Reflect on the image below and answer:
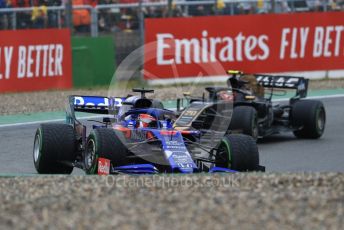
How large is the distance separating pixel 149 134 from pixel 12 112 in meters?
7.41

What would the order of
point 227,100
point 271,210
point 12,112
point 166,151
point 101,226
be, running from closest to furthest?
point 101,226, point 271,210, point 166,151, point 227,100, point 12,112

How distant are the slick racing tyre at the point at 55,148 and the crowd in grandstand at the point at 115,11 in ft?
31.7

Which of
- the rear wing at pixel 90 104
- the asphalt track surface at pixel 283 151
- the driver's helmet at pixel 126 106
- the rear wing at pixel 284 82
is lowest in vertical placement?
the asphalt track surface at pixel 283 151

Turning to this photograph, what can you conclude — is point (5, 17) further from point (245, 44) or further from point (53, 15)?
point (245, 44)

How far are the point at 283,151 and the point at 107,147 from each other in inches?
171

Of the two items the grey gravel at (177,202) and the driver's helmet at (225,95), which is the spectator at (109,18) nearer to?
the driver's helmet at (225,95)

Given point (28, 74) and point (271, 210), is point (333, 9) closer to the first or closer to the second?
point (28, 74)

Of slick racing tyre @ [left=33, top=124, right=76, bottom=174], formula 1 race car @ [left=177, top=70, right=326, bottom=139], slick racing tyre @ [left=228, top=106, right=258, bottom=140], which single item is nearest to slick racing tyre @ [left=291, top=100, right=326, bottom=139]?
formula 1 race car @ [left=177, top=70, right=326, bottom=139]

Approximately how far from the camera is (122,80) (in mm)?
20922

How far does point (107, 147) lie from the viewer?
9617 mm

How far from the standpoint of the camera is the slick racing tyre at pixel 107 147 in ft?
31.5

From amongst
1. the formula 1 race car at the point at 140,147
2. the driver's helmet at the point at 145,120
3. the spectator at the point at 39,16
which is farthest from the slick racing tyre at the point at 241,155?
the spectator at the point at 39,16

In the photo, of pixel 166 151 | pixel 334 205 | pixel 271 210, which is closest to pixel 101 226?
pixel 271 210

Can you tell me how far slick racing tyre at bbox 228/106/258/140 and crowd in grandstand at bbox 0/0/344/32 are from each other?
8010mm
